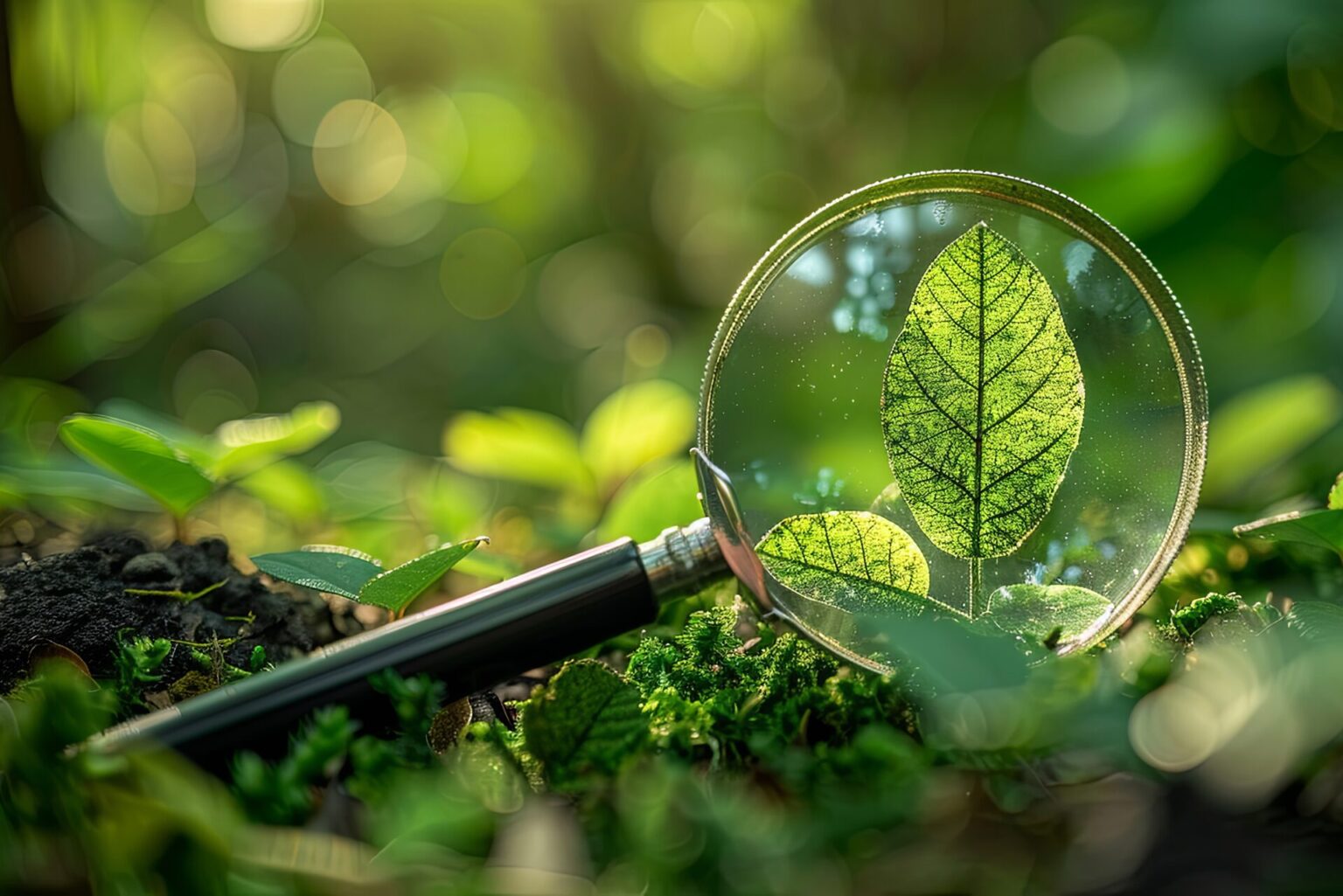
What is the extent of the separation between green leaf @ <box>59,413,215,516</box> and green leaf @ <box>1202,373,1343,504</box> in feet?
1.84

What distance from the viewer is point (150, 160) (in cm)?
141

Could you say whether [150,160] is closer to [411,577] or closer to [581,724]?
[411,577]

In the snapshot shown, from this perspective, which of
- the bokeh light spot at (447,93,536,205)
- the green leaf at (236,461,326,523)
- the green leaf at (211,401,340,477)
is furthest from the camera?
the bokeh light spot at (447,93,536,205)

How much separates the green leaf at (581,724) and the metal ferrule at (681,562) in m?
0.07

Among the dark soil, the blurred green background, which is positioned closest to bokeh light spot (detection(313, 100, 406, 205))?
the blurred green background

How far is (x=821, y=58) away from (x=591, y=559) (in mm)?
1107

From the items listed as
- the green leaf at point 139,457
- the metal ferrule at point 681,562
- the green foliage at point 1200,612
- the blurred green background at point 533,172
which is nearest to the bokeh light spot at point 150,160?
the blurred green background at point 533,172

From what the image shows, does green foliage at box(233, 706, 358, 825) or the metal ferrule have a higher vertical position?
the metal ferrule

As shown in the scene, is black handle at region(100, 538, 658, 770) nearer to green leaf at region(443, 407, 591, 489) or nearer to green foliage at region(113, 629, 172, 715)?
green foliage at region(113, 629, 172, 715)

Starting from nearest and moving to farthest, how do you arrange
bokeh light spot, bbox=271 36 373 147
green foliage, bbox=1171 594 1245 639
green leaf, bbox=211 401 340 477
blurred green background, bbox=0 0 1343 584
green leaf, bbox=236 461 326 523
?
green foliage, bbox=1171 594 1245 639 → green leaf, bbox=211 401 340 477 → green leaf, bbox=236 461 326 523 → blurred green background, bbox=0 0 1343 584 → bokeh light spot, bbox=271 36 373 147

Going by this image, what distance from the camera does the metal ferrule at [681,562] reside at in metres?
0.40

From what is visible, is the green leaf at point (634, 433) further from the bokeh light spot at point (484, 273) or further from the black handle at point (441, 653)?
the bokeh light spot at point (484, 273)

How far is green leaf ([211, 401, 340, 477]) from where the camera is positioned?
54cm

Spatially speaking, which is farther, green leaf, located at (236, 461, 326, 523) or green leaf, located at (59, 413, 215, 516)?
green leaf, located at (236, 461, 326, 523)
